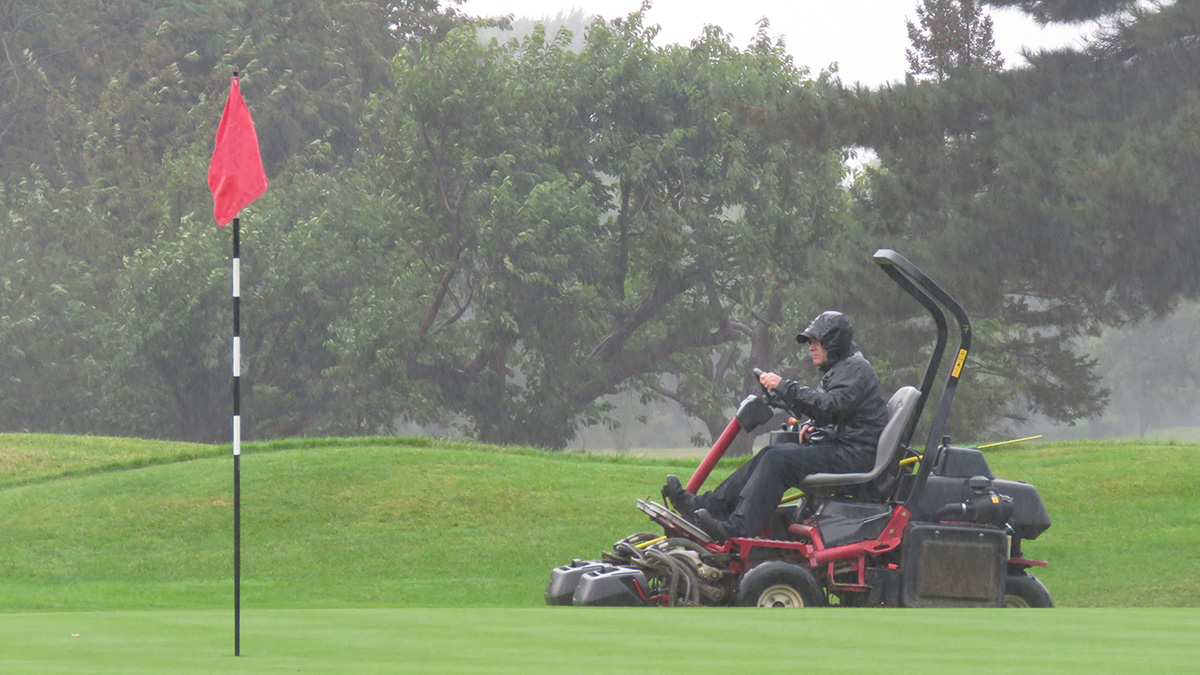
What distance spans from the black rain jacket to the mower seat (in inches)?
4.0

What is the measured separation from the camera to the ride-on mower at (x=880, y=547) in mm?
8695

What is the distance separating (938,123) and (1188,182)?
17.5ft

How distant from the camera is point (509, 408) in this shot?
36.8m

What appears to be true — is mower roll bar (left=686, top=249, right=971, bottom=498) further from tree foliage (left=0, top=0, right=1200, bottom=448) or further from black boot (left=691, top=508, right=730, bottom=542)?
tree foliage (left=0, top=0, right=1200, bottom=448)

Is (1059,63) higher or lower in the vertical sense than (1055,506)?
higher

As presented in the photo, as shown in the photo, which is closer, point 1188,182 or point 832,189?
point 1188,182

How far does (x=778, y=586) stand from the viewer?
8742mm

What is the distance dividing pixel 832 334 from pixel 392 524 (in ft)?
28.0

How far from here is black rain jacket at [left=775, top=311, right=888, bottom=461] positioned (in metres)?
8.80

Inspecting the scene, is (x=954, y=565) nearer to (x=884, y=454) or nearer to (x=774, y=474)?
(x=884, y=454)

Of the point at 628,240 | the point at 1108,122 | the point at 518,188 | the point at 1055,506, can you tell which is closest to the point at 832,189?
the point at 628,240

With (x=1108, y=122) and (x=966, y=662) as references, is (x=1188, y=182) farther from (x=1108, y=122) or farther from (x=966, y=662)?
(x=966, y=662)

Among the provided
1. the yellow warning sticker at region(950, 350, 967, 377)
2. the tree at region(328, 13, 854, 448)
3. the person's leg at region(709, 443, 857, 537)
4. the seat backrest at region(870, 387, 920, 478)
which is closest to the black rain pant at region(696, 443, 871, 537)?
the person's leg at region(709, 443, 857, 537)

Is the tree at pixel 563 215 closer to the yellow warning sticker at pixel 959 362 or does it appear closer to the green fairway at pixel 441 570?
the green fairway at pixel 441 570
